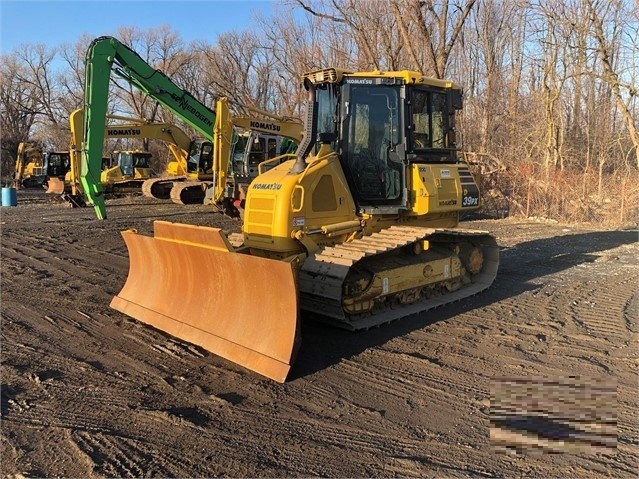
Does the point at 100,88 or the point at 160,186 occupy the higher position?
the point at 100,88

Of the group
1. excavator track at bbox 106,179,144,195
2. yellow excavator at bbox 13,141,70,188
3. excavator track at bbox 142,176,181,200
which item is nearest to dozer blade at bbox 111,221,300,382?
excavator track at bbox 142,176,181,200

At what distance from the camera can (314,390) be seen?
4309 millimetres

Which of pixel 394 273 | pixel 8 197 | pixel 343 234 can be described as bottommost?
pixel 394 273

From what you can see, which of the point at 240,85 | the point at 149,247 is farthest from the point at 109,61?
the point at 240,85

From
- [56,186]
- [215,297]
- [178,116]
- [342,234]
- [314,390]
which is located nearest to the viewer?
[314,390]

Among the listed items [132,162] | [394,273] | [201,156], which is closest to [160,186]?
[201,156]

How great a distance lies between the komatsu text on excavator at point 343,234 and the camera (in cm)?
540

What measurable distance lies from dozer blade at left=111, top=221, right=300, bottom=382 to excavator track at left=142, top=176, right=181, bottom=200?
46.5 feet

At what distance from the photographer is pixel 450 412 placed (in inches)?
155

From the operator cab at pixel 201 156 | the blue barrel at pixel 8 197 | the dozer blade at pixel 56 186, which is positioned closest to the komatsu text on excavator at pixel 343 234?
the operator cab at pixel 201 156

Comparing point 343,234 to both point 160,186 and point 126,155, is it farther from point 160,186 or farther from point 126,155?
point 126,155

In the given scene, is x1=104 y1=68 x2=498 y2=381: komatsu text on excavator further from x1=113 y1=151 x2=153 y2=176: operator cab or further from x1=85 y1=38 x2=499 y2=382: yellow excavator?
x1=113 y1=151 x2=153 y2=176: operator cab

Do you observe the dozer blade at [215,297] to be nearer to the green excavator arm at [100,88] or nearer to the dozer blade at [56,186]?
the green excavator arm at [100,88]

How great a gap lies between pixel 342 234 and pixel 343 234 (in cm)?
2
